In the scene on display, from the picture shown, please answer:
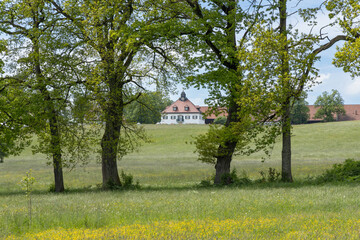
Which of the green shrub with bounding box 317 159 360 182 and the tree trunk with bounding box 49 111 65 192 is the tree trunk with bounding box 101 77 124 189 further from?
the green shrub with bounding box 317 159 360 182

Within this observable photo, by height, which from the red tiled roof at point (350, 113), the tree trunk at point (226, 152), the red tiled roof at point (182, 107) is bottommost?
the tree trunk at point (226, 152)

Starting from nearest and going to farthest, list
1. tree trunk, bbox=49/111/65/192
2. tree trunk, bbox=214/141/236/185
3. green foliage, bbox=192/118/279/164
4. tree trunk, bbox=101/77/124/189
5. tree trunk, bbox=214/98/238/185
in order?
green foliage, bbox=192/118/279/164
tree trunk, bbox=101/77/124/189
tree trunk, bbox=214/98/238/185
tree trunk, bbox=214/141/236/185
tree trunk, bbox=49/111/65/192

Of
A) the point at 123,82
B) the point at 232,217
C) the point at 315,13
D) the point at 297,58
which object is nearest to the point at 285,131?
the point at 297,58

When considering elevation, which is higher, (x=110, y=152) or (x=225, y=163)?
(x=110, y=152)

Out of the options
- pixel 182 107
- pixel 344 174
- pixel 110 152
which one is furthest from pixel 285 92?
pixel 182 107

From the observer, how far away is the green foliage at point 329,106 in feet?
439

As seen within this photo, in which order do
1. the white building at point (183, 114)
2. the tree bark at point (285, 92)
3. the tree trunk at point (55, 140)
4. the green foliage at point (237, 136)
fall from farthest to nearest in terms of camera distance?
the white building at point (183, 114)
the tree trunk at point (55, 140)
the green foliage at point (237, 136)
the tree bark at point (285, 92)

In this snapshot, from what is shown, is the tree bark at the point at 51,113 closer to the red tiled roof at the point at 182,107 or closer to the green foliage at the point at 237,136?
the green foliage at the point at 237,136

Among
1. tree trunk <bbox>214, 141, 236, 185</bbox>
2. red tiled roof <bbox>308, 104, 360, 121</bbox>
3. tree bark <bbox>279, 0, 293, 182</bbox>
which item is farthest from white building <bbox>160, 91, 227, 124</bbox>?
tree bark <bbox>279, 0, 293, 182</bbox>

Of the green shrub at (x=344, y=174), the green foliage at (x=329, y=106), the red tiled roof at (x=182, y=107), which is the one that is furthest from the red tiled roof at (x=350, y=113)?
the green shrub at (x=344, y=174)

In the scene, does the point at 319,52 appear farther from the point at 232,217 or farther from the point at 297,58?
the point at 232,217

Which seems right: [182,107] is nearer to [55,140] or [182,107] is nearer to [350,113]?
[350,113]

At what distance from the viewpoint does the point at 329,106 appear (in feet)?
439

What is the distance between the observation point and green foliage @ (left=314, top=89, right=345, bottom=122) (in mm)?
133750
